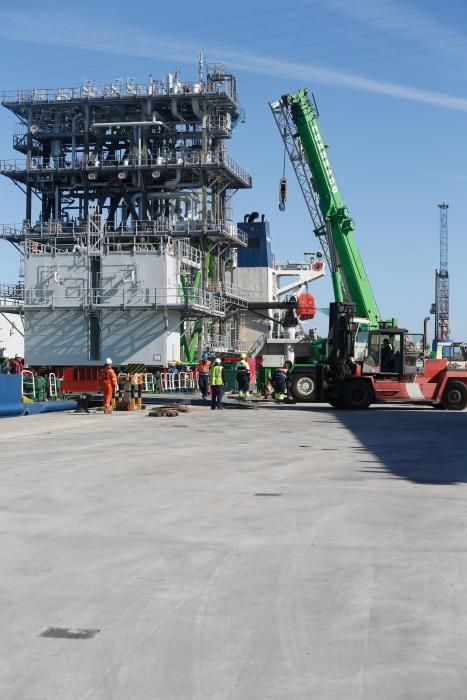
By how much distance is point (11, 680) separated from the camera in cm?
451

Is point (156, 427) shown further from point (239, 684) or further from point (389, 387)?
point (239, 684)

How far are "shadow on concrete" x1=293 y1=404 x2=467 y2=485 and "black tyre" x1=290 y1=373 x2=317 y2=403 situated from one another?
7.06 ft

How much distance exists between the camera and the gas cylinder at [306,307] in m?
66.6

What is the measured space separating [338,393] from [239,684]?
83.3 feet

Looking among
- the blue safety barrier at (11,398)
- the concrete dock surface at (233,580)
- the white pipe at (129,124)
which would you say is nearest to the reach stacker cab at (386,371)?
the blue safety barrier at (11,398)

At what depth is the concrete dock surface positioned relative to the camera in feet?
15.1

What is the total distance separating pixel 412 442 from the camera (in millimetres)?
17812

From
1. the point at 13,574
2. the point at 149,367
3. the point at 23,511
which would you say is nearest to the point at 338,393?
the point at 149,367

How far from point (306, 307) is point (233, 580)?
→ 60.6 meters

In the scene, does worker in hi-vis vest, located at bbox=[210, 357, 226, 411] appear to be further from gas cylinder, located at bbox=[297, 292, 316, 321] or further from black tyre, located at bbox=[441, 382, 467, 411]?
gas cylinder, located at bbox=[297, 292, 316, 321]

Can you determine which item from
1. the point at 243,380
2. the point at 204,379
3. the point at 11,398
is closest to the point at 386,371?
the point at 243,380

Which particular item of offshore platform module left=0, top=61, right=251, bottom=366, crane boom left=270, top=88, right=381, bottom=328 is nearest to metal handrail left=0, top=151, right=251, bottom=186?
offshore platform module left=0, top=61, right=251, bottom=366

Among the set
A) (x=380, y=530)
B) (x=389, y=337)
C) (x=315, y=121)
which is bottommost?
(x=380, y=530)

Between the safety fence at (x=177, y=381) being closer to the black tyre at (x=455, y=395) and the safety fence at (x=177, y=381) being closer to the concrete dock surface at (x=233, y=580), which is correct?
the black tyre at (x=455, y=395)
